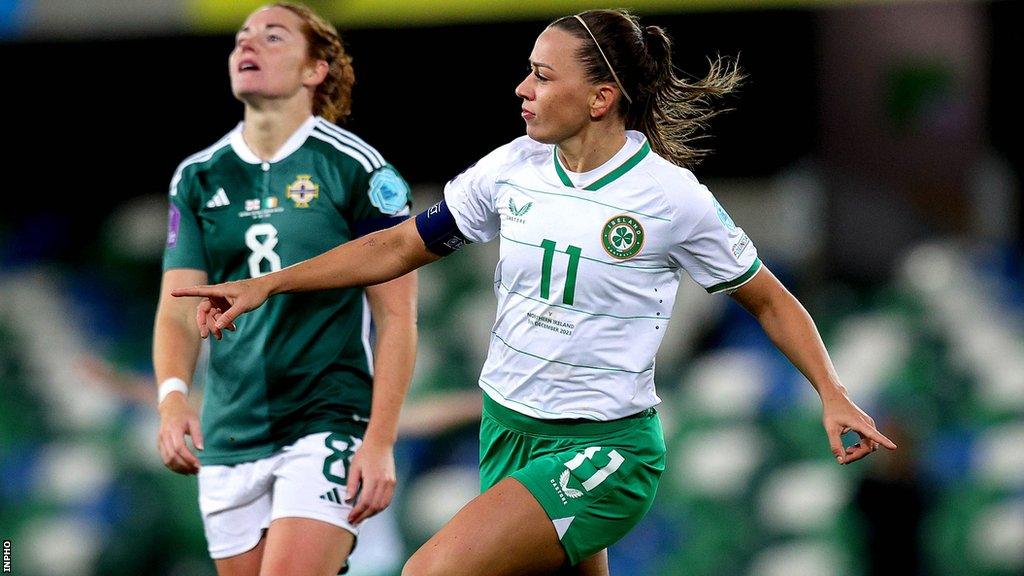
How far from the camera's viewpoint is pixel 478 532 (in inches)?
126

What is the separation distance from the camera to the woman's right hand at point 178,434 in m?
3.69

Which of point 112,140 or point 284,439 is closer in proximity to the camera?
point 284,439

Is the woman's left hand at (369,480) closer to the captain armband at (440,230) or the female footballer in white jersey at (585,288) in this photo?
the female footballer in white jersey at (585,288)

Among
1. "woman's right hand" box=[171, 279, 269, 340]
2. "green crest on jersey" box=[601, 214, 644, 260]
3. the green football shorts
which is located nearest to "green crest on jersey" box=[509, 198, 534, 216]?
"green crest on jersey" box=[601, 214, 644, 260]

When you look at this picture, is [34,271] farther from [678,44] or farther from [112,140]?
[678,44]

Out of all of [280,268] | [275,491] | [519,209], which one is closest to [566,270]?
[519,209]

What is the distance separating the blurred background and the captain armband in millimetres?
3648

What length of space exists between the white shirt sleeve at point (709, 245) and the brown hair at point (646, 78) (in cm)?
28

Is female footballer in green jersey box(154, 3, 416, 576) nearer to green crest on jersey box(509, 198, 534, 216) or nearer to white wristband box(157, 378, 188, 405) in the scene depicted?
white wristband box(157, 378, 188, 405)

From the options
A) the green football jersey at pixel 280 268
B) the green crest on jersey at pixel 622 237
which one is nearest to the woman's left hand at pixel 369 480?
the green football jersey at pixel 280 268

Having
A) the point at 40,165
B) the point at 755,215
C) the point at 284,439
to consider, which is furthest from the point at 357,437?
the point at 40,165

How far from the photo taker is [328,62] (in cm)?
419

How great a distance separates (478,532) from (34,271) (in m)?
6.76

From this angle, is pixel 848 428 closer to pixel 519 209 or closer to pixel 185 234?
pixel 519 209
